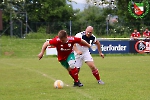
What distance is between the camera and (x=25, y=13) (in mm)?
53250

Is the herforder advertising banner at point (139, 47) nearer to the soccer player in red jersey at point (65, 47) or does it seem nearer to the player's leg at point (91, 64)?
the player's leg at point (91, 64)

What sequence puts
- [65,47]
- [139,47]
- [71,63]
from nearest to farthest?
[65,47] → [71,63] → [139,47]

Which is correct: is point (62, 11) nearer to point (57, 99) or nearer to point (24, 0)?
point (24, 0)

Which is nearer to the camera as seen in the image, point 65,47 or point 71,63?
point 65,47

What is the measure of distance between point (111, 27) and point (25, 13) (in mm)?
11417

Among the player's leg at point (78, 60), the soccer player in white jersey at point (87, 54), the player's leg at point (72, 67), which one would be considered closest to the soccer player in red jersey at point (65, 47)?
the player's leg at point (72, 67)

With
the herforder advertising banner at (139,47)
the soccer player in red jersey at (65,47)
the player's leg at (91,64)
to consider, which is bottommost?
the herforder advertising banner at (139,47)

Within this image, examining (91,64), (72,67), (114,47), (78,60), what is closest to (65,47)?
(72,67)

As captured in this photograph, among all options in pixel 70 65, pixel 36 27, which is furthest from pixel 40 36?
pixel 70 65

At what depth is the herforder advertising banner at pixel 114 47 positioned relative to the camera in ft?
103

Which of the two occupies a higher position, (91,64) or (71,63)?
(71,63)

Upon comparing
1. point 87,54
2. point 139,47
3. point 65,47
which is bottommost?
point 139,47

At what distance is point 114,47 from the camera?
31.6m

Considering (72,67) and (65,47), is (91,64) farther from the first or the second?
(65,47)
